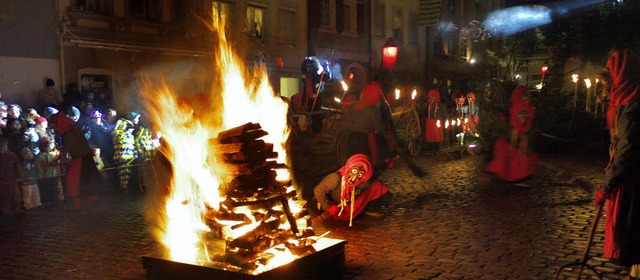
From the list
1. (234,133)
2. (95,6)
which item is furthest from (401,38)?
(234,133)

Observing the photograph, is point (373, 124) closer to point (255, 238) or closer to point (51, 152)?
point (255, 238)

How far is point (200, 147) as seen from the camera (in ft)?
21.2

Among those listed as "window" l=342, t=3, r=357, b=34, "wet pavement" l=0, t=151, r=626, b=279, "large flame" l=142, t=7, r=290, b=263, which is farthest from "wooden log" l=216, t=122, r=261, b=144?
"window" l=342, t=3, r=357, b=34

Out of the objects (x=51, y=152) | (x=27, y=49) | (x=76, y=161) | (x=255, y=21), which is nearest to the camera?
(x=76, y=161)

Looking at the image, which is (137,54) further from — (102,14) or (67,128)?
(67,128)

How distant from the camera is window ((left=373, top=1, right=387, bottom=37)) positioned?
95.8 ft

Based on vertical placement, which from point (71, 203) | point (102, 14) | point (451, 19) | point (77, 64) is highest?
point (451, 19)

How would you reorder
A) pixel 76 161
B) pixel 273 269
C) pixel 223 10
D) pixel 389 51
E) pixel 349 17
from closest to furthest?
pixel 273 269 → pixel 76 161 → pixel 223 10 → pixel 389 51 → pixel 349 17

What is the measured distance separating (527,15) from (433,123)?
18261mm

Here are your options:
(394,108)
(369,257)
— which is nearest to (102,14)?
(394,108)

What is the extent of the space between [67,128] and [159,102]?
5246 millimetres

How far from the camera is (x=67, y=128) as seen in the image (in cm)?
1138

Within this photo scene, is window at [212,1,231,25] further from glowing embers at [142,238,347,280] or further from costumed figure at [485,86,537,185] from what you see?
glowing embers at [142,238,347,280]

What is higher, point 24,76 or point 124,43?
point 124,43
